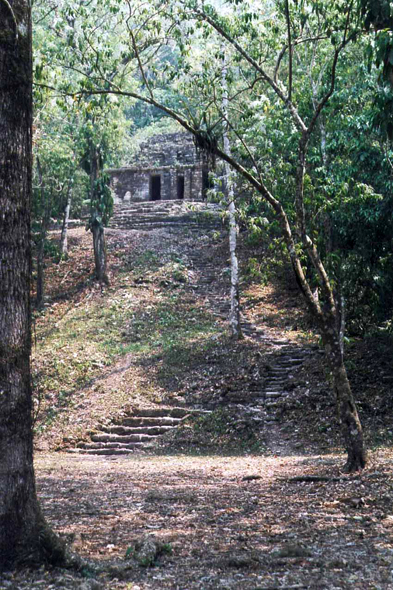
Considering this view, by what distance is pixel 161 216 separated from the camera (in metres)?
28.6

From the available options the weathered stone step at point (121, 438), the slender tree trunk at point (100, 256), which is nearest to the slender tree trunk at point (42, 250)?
the slender tree trunk at point (100, 256)

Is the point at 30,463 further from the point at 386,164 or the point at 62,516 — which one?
the point at 386,164

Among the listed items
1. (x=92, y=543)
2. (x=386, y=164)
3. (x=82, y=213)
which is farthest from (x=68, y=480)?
(x=82, y=213)

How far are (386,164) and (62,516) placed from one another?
905cm

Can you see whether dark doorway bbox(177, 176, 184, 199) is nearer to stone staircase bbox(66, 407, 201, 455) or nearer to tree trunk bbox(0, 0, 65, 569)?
stone staircase bbox(66, 407, 201, 455)

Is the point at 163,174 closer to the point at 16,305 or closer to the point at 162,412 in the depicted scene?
the point at 162,412

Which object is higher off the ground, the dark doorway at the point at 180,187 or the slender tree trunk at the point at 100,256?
the dark doorway at the point at 180,187

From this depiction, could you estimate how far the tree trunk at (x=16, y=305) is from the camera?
3791mm

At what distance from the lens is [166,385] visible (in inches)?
572

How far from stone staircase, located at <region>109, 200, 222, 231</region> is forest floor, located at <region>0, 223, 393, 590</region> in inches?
70.1

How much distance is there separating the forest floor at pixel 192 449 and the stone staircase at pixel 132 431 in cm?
39

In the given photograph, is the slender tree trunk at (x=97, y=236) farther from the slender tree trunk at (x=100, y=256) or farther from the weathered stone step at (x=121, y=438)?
the weathered stone step at (x=121, y=438)

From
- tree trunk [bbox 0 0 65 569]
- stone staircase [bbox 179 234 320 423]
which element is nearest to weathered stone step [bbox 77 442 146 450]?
stone staircase [bbox 179 234 320 423]

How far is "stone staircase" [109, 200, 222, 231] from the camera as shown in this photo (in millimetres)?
27594
